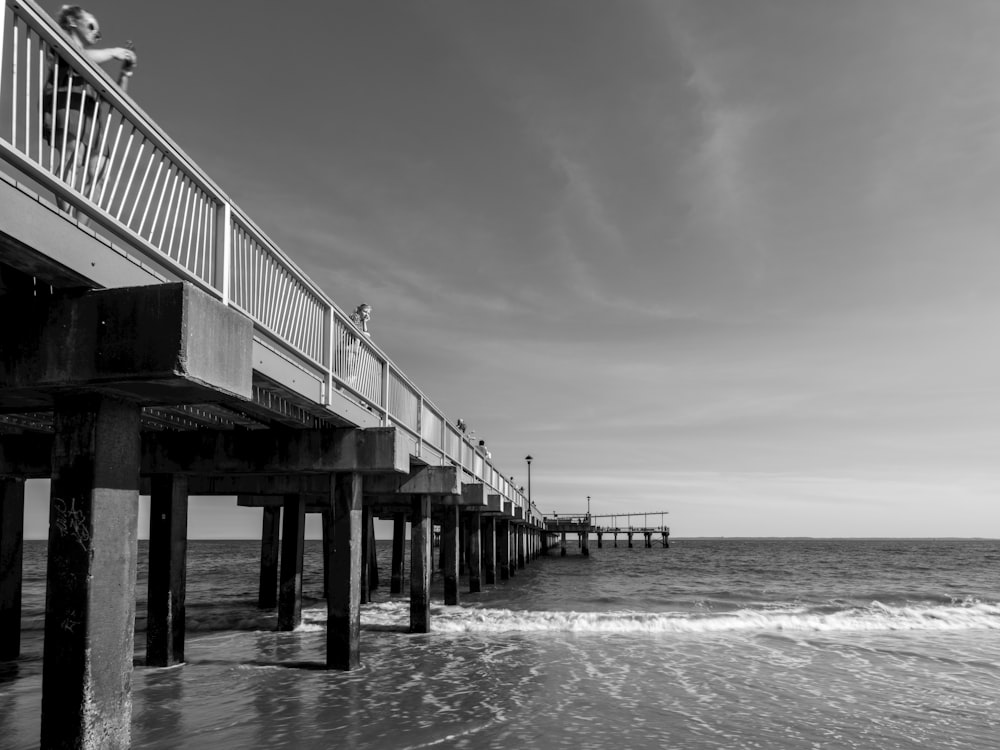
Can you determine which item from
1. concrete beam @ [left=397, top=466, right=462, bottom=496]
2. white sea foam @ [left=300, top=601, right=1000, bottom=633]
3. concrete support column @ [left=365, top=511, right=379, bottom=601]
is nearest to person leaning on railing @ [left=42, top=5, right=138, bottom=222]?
concrete beam @ [left=397, top=466, right=462, bottom=496]

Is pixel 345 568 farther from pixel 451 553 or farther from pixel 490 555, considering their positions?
pixel 490 555

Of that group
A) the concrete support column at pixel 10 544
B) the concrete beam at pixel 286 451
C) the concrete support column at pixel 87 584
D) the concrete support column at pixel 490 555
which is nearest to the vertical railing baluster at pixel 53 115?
the concrete support column at pixel 87 584

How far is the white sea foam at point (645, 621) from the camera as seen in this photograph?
66.5 ft

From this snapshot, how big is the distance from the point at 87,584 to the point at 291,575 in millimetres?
13790

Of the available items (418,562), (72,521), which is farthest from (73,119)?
(418,562)

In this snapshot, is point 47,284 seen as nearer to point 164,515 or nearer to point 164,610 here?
point 164,515

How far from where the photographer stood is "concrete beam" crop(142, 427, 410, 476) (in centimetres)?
1119

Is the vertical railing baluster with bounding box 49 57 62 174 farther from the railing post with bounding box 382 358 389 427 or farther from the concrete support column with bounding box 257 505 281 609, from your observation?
the concrete support column with bounding box 257 505 281 609

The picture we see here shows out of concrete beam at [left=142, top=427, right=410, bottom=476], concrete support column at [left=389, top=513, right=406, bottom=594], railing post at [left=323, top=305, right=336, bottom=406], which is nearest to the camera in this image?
railing post at [left=323, top=305, right=336, bottom=406]

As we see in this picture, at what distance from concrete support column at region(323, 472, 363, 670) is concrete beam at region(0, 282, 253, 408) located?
6.57m

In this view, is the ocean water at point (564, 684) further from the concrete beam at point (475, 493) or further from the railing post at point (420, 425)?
the railing post at point (420, 425)

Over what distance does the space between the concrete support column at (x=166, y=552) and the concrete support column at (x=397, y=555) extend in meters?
20.0

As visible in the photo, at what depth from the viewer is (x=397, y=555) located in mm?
35156

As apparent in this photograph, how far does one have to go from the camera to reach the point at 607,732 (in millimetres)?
9891
